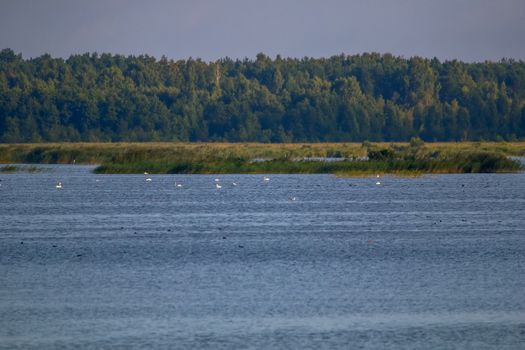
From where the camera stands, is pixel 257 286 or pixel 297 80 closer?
pixel 257 286

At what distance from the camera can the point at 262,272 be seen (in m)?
27.9

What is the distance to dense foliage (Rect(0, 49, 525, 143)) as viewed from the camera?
14825cm

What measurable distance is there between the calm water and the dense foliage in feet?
309

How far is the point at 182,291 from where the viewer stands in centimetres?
2484

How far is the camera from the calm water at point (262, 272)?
66.9 ft

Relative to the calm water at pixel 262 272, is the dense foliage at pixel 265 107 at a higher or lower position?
higher

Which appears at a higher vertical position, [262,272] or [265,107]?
[265,107]

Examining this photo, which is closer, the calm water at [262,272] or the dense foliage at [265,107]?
the calm water at [262,272]

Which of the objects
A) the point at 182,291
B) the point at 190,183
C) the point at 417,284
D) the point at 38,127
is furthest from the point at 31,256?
the point at 38,127

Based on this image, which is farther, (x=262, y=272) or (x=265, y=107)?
(x=265, y=107)

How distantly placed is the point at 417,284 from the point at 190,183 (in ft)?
143

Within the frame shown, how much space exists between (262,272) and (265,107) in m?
129

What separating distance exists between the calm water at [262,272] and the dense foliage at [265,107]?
94.2 metres

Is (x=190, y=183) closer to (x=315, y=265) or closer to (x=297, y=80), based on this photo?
(x=315, y=265)
